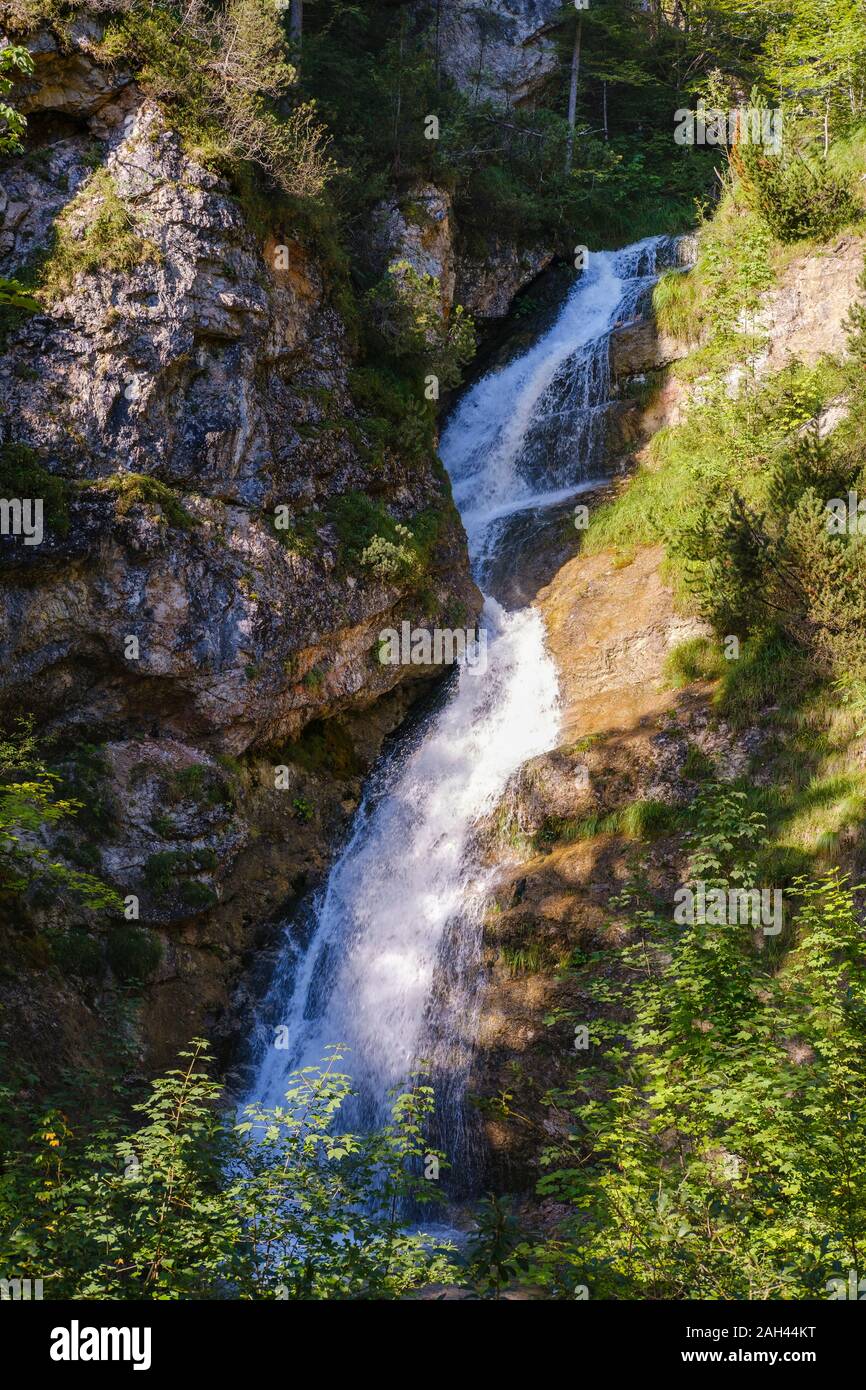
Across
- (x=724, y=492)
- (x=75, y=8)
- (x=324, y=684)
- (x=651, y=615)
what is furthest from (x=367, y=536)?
(x=75, y=8)

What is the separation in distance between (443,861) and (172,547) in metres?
5.35

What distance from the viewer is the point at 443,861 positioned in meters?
13.8

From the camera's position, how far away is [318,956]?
1361cm

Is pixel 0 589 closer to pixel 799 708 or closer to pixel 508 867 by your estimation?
pixel 508 867

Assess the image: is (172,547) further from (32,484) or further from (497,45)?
(497,45)

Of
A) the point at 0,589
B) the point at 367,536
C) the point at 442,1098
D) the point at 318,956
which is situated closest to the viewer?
the point at 442,1098

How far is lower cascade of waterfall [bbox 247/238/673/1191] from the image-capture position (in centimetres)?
1223

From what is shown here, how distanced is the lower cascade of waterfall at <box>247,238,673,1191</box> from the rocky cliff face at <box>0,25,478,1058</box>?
77 cm

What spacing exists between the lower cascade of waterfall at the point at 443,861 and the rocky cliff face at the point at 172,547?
765 mm

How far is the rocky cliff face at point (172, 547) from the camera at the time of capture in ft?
42.7

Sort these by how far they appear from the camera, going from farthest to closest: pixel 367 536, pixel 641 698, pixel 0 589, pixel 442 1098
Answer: pixel 367 536, pixel 641 698, pixel 0 589, pixel 442 1098

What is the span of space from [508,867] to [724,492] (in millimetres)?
6798

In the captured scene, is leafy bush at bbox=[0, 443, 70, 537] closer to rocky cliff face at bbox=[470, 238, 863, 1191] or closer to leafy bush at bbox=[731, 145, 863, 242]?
rocky cliff face at bbox=[470, 238, 863, 1191]

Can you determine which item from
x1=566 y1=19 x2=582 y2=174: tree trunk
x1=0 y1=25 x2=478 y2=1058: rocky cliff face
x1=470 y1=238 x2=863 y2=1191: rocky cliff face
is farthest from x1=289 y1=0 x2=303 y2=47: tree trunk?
x1=470 y1=238 x2=863 y2=1191: rocky cliff face
